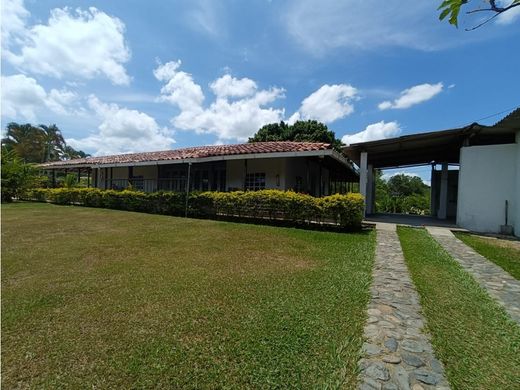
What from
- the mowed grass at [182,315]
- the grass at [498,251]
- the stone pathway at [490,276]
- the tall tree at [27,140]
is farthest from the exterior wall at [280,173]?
the tall tree at [27,140]

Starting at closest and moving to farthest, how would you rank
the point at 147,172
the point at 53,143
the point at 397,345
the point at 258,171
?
1. the point at 397,345
2. the point at 258,171
3. the point at 147,172
4. the point at 53,143

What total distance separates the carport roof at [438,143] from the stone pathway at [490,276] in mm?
4750

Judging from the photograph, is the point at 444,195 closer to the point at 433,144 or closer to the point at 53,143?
the point at 433,144

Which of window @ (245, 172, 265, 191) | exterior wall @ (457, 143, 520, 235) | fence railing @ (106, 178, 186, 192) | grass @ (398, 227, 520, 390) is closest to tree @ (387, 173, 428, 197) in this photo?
exterior wall @ (457, 143, 520, 235)

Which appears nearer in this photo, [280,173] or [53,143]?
[280,173]

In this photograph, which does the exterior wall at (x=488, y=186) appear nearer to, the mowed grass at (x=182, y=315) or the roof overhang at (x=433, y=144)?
the roof overhang at (x=433, y=144)

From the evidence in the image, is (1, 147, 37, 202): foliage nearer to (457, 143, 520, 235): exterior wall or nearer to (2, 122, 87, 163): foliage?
(2, 122, 87, 163): foliage

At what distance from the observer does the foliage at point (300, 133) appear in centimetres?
2775

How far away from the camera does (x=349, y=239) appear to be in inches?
315

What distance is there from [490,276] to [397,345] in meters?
3.81

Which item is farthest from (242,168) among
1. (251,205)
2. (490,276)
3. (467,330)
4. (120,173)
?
(467,330)

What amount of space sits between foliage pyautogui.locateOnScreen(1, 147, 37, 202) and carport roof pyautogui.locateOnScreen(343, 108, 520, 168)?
2242cm

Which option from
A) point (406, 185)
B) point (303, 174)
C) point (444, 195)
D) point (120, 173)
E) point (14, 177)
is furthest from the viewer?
point (406, 185)

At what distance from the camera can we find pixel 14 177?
19.4 m
